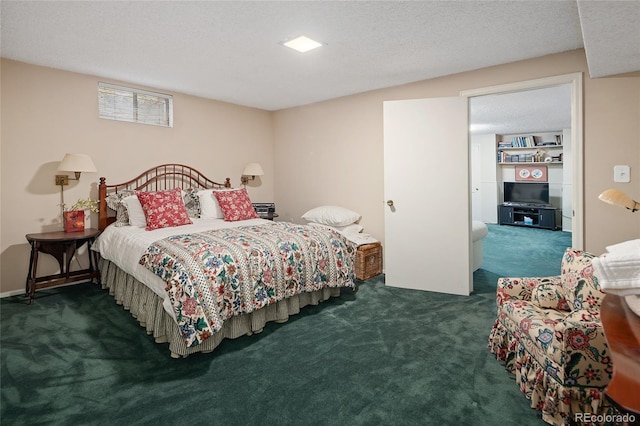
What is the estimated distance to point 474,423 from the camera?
68.0 inches

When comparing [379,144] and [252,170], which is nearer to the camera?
[379,144]

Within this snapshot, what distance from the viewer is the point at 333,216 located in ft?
15.3

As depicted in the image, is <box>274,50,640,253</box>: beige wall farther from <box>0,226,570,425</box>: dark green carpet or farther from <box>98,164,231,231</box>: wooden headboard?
<box>0,226,570,425</box>: dark green carpet

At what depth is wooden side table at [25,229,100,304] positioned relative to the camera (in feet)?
11.0

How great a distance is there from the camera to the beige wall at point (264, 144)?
2.95 m

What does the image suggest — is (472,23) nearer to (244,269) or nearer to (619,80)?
(619,80)

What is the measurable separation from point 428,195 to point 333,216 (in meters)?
1.35

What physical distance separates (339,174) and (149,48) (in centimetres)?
275

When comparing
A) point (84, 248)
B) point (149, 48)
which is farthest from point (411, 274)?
point (84, 248)

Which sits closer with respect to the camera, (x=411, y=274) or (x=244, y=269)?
(x=244, y=269)

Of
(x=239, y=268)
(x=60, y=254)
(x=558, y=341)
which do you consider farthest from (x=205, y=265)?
(x=60, y=254)

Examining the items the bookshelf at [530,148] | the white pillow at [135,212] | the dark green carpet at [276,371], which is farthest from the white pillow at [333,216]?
the bookshelf at [530,148]

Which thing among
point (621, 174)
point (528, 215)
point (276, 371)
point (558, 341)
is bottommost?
point (276, 371)

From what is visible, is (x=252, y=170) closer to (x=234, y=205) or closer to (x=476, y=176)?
(x=234, y=205)
